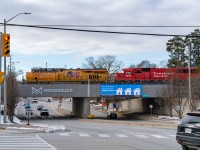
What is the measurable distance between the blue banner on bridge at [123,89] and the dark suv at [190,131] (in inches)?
2203

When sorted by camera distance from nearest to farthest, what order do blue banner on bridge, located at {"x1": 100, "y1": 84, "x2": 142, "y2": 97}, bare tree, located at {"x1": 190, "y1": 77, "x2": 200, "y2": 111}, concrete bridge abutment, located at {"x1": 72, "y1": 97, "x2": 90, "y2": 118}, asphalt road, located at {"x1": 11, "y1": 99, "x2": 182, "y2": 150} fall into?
asphalt road, located at {"x1": 11, "y1": 99, "x2": 182, "y2": 150}, bare tree, located at {"x1": 190, "y1": 77, "x2": 200, "y2": 111}, blue banner on bridge, located at {"x1": 100, "y1": 84, "x2": 142, "y2": 97}, concrete bridge abutment, located at {"x1": 72, "y1": 97, "x2": 90, "y2": 118}

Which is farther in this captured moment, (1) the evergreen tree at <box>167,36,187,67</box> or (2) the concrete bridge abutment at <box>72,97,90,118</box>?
(1) the evergreen tree at <box>167,36,187,67</box>

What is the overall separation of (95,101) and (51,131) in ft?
461

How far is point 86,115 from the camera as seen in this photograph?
74500mm

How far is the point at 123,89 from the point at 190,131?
56879mm

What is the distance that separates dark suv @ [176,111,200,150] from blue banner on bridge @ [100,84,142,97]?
184 feet

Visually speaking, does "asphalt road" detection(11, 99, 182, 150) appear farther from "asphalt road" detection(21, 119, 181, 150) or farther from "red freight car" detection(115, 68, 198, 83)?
"red freight car" detection(115, 68, 198, 83)

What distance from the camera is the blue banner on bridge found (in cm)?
7281

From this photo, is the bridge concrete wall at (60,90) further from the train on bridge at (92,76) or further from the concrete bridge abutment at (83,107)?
the train on bridge at (92,76)

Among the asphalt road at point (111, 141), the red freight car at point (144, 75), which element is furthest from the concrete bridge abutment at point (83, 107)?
the asphalt road at point (111, 141)

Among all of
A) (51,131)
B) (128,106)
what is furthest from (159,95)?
(51,131)

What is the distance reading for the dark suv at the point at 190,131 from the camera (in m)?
15.9

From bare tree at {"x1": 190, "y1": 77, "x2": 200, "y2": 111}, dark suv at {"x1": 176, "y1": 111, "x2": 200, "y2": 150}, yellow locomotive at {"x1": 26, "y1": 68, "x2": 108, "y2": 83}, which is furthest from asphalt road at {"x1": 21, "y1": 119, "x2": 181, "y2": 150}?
yellow locomotive at {"x1": 26, "y1": 68, "x2": 108, "y2": 83}

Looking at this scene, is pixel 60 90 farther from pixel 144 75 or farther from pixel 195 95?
pixel 195 95
